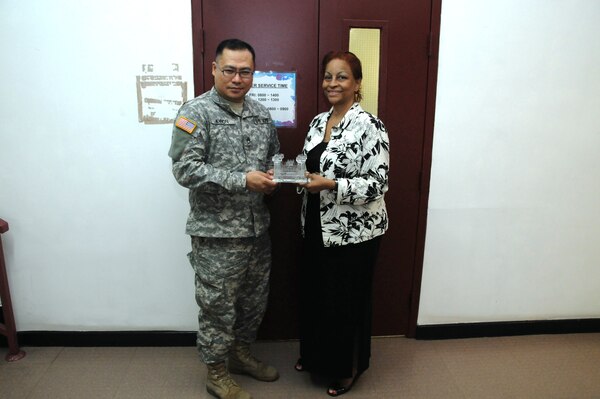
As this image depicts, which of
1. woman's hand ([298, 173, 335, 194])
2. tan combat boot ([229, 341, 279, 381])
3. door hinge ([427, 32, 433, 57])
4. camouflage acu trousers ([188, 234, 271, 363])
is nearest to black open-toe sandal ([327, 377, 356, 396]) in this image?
tan combat boot ([229, 341, 279, 381])

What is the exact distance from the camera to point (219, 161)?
1805 millimetres

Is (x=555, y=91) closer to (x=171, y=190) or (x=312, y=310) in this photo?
(x=312, y=310)

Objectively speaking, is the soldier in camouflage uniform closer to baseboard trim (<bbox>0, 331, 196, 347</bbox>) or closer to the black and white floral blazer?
the black and white floral blazer

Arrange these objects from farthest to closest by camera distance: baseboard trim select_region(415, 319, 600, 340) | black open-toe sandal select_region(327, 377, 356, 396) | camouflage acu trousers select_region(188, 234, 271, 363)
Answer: baseboard trim select_region(415, 319, 600, 340)
black open-toe sandal select_region(327, 377, 356, 396)
camouflage acu trousers select_region(188, 234, 271, 363)

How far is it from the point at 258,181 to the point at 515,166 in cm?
153

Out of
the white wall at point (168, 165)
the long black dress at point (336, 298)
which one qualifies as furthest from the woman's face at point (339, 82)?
the white wall at point (168, 165)

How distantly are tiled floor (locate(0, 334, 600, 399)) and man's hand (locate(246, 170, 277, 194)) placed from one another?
3.35ft

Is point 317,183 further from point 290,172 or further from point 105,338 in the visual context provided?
point 105,338

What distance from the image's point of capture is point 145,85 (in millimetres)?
2119

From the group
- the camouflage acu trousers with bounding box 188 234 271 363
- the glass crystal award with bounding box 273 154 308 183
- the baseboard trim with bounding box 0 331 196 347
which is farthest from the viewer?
the baseboard trim with bounding box 0 331 196 347

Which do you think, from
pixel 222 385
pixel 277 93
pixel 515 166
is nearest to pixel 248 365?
pixel 222 385

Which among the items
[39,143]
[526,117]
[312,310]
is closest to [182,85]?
[39,143]

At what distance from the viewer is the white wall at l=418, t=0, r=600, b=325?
7.27 ft

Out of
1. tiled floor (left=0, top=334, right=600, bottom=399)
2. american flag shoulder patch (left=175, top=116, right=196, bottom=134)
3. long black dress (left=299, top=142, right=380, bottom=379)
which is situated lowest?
tiled floor (left=0, top=334, right=600, bottom=399)
